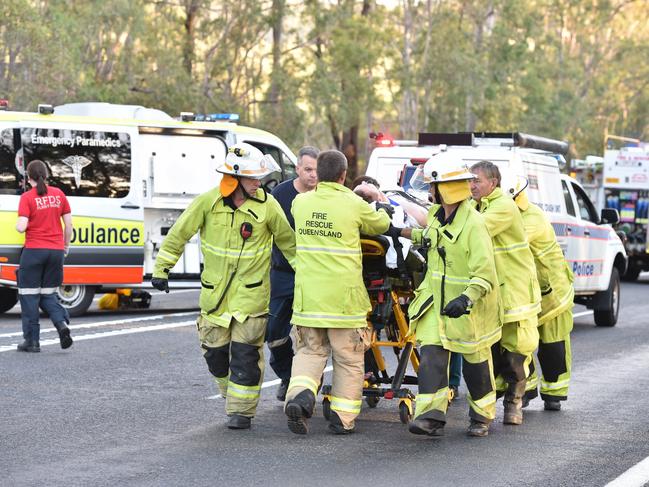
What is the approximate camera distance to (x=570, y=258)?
602 inches

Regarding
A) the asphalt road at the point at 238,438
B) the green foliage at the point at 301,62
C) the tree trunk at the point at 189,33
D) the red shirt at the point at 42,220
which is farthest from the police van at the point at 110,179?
the tree trunk at the point at 189,33

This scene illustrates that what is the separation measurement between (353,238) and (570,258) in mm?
7677

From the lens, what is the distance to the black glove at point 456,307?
7.61m

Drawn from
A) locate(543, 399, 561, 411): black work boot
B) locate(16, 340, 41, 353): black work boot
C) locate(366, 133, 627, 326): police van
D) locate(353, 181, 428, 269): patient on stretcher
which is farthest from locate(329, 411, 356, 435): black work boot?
locate(366, 133, 627, 326): police van

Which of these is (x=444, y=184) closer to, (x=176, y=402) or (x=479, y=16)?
(x=176, y=402)

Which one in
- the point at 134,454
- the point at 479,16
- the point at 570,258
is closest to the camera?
the point at 134,454

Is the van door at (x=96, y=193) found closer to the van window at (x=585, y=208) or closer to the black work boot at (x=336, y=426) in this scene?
the van window at (x=585, y=208)

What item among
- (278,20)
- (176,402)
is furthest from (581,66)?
(176,402)

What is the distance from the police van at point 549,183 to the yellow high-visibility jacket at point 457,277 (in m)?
5.55

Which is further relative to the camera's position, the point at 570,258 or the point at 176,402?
the point at 570,258

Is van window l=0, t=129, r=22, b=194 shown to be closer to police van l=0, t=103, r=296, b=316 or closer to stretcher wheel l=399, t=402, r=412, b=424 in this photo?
police van l=0, t=103, r=296, b=316

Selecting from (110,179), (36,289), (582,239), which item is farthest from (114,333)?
(582,239)

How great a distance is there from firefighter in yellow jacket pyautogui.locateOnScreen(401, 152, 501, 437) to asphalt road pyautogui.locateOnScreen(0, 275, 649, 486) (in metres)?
0.33

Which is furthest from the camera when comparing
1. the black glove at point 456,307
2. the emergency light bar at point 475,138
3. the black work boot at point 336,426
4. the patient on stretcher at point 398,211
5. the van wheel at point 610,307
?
the van wheel at point 610,307
